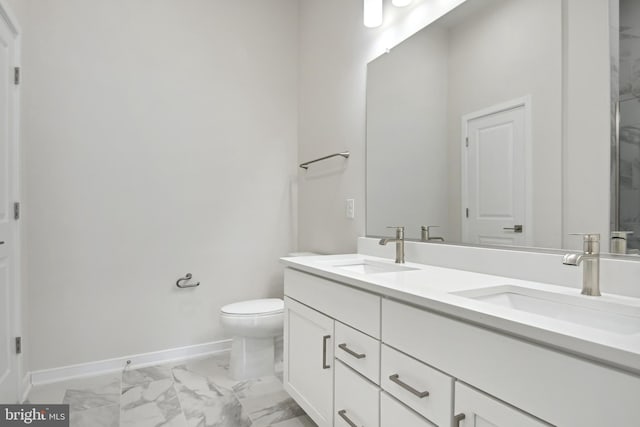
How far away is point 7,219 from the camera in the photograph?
1788mm

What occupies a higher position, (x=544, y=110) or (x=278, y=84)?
(x=278, y=84)

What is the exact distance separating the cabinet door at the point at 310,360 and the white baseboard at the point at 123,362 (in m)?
1.01

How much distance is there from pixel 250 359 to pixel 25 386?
1.22 metres

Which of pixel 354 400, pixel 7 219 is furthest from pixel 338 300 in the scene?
pixel 7 219

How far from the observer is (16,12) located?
1910 millimetres

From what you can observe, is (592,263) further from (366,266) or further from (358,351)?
(366,266)

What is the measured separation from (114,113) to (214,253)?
113 centimetres

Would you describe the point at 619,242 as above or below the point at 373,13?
below

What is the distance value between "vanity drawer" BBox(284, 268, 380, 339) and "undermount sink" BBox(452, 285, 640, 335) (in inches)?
11.5

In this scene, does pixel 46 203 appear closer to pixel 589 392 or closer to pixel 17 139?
pixel 17 139

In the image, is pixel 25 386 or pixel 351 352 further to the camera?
pixel 25 386

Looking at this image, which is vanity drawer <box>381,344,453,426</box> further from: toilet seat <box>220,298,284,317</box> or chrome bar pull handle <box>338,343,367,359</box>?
toilet seat <box>220,298,284,317</box>

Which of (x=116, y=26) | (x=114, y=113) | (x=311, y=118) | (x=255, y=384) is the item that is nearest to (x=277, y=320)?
(x=255, y=384)

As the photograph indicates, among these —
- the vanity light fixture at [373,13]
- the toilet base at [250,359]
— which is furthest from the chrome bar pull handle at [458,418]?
the vanity light fixture at [373,13]
